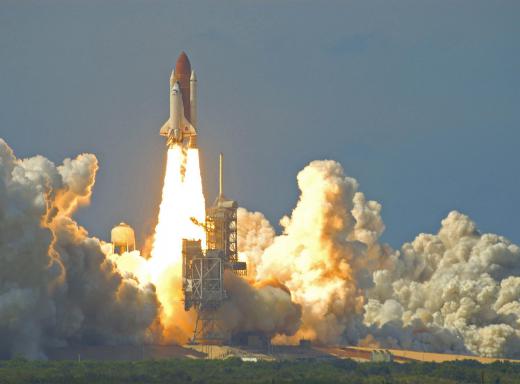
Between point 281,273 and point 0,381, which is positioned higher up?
point 281,273

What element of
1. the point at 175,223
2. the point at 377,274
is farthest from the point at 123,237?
the point at 377,274

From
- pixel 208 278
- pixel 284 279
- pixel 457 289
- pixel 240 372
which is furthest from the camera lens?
pixel 457 289

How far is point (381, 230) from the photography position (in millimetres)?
179750

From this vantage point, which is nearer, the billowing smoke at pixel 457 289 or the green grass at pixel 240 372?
the green grass at pixel 240 372

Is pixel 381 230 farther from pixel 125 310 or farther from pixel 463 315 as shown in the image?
pixel 125 310

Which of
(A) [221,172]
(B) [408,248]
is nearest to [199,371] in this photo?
(A) [221,172]

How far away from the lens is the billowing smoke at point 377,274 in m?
158

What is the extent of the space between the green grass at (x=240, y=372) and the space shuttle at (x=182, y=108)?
1812 centimetres

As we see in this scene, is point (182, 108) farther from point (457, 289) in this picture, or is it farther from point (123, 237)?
point (457, 289)

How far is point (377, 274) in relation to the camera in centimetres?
17862

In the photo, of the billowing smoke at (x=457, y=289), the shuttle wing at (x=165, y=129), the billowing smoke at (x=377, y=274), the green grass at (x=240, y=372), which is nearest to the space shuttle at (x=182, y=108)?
the shuttle wing at (x=165, y=129)

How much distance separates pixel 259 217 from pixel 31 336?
49677 mm

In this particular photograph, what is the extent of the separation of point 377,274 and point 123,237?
32246 mm

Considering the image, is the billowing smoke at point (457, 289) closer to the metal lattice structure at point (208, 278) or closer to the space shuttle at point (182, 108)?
the metal lattice structure at point (208, 278)
